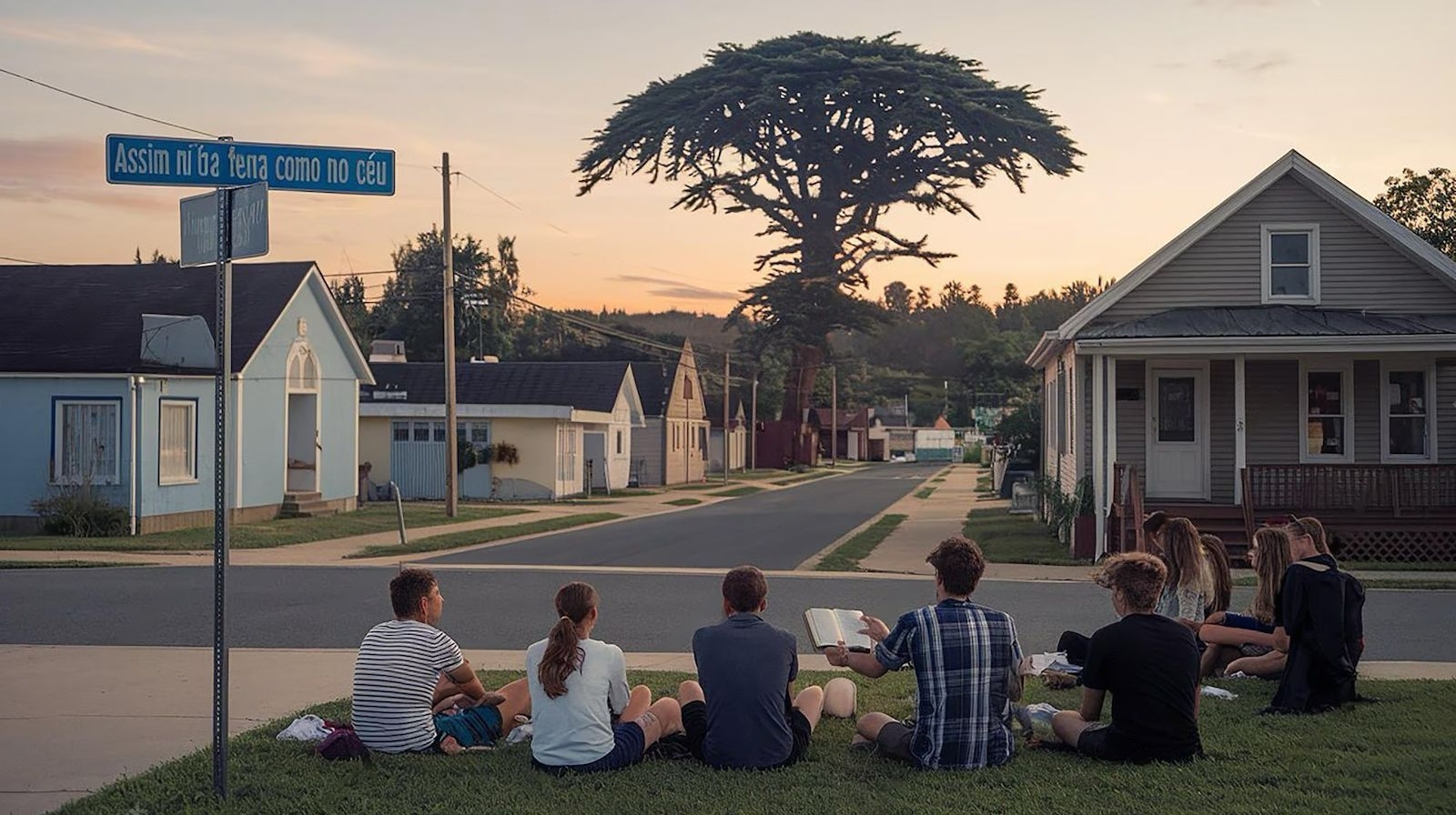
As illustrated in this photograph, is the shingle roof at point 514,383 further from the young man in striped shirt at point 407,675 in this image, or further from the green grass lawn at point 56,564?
the young man in striped shirt at point 407,675

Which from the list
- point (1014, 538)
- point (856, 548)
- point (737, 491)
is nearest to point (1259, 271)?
point (1014, 538)

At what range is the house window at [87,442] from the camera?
27.2 m

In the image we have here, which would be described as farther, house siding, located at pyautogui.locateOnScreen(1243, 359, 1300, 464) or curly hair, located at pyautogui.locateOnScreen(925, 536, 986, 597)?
house siding, located at pyautogui.locateOnScreen(1243, 359, 1300, 464)

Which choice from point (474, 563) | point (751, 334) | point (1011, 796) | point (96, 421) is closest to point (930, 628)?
point (1011, 796)

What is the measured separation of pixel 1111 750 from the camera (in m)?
7.47

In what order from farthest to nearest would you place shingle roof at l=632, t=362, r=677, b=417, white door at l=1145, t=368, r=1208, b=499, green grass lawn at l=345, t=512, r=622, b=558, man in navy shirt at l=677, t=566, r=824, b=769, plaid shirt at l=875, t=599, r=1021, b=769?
shingle roof at l=632, t=362, r=677, b=417 → green grass lawn at l=345, t=512, r=622, b=558 → white door at l=1145, t=368, r=1208, b=499 → man in navy shirt at l=677, t=566, r=824, b=769 → plaid shirt at l=875, t=599, r=1021, b=769

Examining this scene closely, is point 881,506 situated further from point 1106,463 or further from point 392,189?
point 392,189

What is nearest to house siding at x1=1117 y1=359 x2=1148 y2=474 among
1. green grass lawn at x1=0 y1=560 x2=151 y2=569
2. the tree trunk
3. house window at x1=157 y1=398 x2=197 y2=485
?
green grass lawn at x1=0 y1=560 x2=151 y2=569

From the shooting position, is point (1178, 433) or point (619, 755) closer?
point (619, 755)

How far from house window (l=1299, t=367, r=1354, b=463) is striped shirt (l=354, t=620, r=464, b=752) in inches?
808

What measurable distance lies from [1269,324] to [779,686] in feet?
60.2

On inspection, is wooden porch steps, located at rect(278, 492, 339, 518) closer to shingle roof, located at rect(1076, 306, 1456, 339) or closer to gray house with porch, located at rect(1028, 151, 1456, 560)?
gray house with porch, located at rect(1028, 151, 1456, 560)

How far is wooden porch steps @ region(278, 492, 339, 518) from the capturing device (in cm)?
3262

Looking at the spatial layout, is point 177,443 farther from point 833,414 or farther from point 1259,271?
point 833,414
